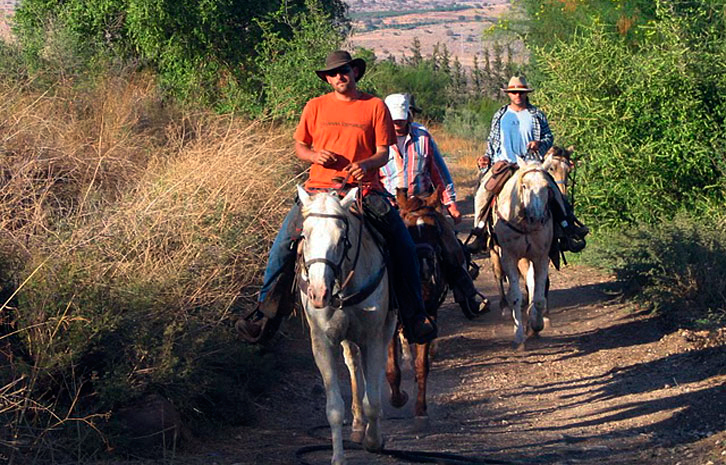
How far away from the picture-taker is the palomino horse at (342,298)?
6.90 meters

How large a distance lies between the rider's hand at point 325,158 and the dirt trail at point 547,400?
224 centimetres

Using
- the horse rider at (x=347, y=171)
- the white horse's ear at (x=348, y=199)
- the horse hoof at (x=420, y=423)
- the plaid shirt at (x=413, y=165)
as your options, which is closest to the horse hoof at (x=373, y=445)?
the horse rider at (x=347, y=171)

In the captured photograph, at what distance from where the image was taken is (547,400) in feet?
34.2

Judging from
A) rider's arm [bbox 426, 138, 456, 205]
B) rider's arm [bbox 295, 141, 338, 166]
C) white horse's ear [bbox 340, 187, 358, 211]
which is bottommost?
rider's arm [bbox 426, 138, 456, 205]

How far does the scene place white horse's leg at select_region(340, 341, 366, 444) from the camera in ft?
27.5

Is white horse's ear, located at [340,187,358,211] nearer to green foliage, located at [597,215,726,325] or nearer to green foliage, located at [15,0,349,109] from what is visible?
green foliage, located at [597,215,726,325]

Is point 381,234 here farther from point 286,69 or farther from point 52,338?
point 286,69

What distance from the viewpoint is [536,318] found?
12.3 m

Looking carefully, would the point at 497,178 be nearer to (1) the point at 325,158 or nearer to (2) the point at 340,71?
(2) the point at 340,71

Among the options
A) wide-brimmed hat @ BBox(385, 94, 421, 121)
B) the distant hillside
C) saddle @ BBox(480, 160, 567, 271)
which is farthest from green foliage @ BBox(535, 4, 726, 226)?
the distant hillside

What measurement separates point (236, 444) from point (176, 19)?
13200 millimetres

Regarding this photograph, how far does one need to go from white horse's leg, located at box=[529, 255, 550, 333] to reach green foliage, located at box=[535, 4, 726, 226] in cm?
398

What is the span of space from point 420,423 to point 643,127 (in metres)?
8.16

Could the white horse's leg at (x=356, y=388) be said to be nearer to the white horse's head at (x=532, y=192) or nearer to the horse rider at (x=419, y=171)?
the horse rider at (x=419, y=171)
